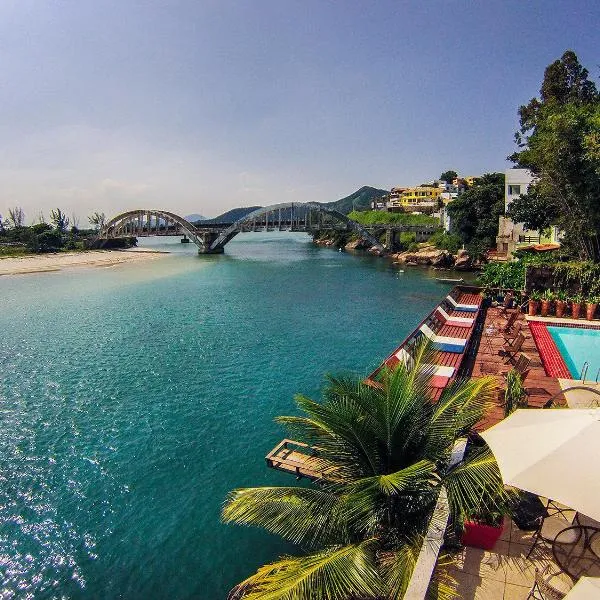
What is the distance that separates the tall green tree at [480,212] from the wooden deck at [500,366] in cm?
3984

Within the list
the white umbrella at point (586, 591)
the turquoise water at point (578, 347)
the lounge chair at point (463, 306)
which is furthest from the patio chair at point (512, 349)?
the white umbrella at point (586, 591)

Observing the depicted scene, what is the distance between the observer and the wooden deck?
39.7 ft

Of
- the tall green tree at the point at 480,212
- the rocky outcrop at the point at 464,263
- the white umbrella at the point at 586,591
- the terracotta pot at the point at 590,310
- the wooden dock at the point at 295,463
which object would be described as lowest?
the wooden dock at the point at 295,463

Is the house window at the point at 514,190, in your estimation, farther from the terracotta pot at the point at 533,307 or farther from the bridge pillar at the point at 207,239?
the bridge pillar at the point at 207,239

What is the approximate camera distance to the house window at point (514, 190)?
5322cm

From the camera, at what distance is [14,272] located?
221 feet

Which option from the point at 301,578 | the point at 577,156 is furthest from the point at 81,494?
the point at 577,156

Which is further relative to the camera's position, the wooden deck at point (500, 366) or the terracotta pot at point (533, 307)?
the terracotta pot at point (533, 307)

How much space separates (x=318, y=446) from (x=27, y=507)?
359 inches

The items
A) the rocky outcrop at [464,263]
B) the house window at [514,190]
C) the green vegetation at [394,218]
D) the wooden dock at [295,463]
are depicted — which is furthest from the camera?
the green vegetation at [394,218]

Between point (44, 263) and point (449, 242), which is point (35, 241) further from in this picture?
point (449, 242)

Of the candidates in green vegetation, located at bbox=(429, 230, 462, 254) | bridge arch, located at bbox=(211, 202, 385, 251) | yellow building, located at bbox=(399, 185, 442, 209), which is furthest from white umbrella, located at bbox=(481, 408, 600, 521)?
yellow building, located at bbox=(399, 185, 442, 209)

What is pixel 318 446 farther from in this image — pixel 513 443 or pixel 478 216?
pixel 478 216

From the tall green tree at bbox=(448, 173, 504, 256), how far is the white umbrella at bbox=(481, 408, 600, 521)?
189ft
